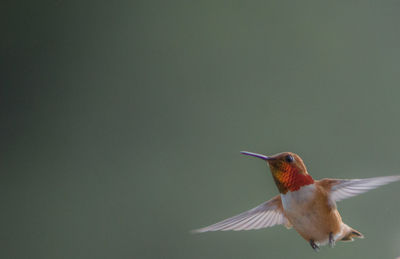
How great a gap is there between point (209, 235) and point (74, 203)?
30.8 inches

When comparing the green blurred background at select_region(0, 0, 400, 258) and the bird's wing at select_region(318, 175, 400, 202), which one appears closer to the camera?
the bird's wing at select_region(318, 175, 400, 202)

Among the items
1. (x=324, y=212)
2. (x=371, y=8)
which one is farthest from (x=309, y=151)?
(x=324, y=212)

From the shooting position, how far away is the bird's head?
41.0 inches

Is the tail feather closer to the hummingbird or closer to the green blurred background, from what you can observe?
the hummingbird

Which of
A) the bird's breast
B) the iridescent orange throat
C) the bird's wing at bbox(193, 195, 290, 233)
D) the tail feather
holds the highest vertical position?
the iridescent orange throat

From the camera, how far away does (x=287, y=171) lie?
1.06m

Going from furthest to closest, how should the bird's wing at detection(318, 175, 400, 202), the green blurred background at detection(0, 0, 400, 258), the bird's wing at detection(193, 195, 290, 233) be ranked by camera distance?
1. the green blurred background at detection(0, 0, 400, 258)
2. the bird's wing at detection(193, 195, 290, 233)
3. the bird's wing at detection(318, 175, 400, 202)

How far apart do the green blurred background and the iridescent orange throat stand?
112cm

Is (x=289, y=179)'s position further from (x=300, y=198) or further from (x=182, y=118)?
(x=182, y=118)

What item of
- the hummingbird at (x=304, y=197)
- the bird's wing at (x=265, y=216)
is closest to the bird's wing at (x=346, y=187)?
the hummingbird at (x=304, y=197)

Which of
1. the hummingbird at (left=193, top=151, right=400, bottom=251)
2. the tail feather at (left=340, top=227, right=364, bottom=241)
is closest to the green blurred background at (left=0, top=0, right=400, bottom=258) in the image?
the tail feather at (left=340, top=227, right=364, bottom=241)

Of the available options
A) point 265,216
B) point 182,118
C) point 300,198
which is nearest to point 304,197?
point 300,198

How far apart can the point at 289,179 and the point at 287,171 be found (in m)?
0.02

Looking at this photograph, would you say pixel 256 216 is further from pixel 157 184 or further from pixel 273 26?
pixel 273 26
